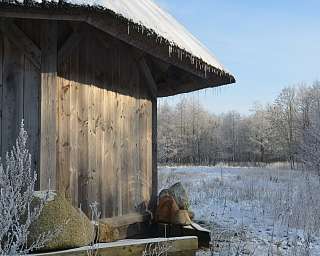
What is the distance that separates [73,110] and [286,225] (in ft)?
17.6

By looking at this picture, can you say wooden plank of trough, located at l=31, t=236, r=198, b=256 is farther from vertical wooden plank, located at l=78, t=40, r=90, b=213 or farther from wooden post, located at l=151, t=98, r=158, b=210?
wooden post, located at l=151, t=98, r=158, b=210

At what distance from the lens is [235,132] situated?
75.4 metres

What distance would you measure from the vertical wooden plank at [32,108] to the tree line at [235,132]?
45184mm

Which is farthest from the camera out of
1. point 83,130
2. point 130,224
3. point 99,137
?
point 130,224

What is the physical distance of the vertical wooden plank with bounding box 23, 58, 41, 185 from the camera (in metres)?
5.36

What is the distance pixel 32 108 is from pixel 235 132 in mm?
71400

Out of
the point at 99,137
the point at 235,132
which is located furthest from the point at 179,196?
the point at 235,132

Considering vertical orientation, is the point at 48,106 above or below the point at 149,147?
above

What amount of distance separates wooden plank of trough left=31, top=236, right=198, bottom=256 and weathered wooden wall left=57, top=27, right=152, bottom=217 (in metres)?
1.25

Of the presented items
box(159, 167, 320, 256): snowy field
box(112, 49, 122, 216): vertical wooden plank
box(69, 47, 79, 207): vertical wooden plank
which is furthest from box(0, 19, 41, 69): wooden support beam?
box(159, 167, 320, 256): snowy field

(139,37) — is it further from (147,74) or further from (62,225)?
(62,225)

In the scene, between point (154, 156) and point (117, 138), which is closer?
point (117, 138)

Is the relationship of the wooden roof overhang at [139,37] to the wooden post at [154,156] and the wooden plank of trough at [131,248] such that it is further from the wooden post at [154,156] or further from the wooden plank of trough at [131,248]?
the wooden plank of trough at [131,248]

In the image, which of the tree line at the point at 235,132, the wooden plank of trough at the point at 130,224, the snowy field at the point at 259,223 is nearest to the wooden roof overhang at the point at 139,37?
the wooden plank of trough at the point at 130,224
